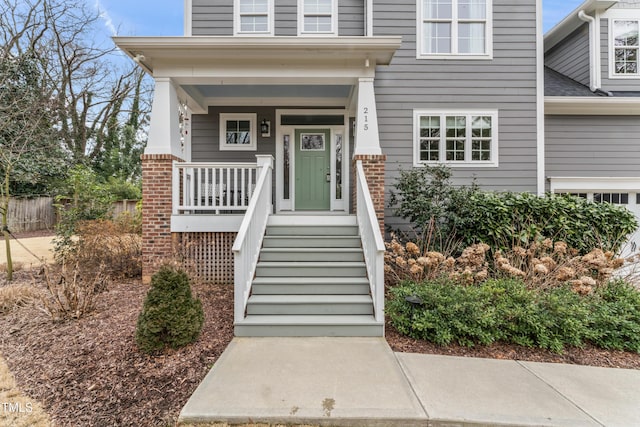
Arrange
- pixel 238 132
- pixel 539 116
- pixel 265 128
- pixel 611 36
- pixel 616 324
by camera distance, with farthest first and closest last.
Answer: pixel 611 36 → pixel 238 132 → pixel 265 128 → pixel 539 116 → pixel 616 324

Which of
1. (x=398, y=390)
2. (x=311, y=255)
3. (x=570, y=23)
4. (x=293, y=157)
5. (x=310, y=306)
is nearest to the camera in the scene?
(x=398, y=390)

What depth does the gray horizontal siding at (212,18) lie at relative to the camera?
289 inches

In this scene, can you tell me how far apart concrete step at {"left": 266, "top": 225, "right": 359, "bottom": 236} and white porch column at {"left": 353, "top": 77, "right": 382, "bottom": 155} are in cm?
140

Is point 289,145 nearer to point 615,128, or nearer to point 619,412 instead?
point 619,412

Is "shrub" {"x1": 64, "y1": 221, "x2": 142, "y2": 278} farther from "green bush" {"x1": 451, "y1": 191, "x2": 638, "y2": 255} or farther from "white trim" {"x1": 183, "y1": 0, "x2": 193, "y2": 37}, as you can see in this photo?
"green bush" {"x1": 451, "y1": 191, "x2": 638, "y2": 255}

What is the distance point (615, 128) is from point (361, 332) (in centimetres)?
844

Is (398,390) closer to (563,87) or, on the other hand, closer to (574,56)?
(563,87)

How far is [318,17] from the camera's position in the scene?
7434 mm

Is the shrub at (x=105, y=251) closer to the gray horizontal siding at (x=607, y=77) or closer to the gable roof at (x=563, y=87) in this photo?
the gable roof at (x=563, y=87)

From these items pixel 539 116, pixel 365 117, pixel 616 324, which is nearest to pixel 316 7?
pixel 365 117

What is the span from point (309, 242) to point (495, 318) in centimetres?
270

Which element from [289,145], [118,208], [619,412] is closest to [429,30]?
[289,145]

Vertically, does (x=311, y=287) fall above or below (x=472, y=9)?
below

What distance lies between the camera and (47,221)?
14.3 metres
